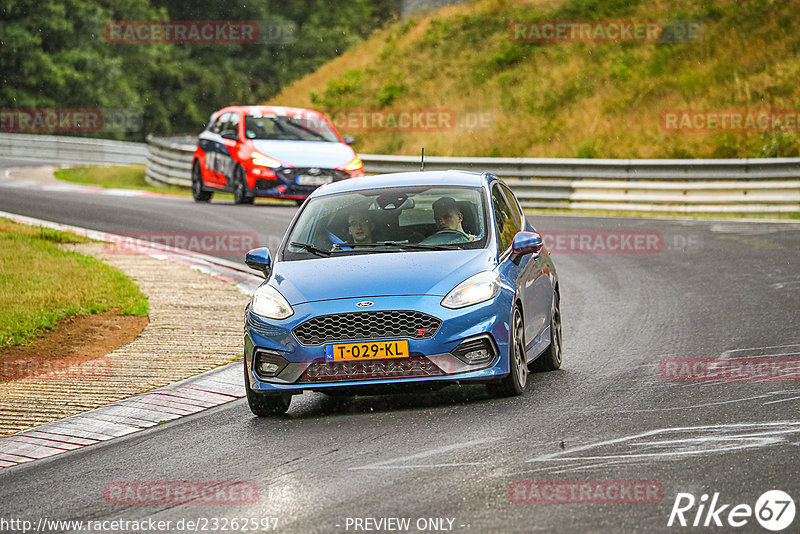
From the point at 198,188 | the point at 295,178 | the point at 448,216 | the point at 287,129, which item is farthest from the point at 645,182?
the point at 448,216

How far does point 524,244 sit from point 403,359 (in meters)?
1.56

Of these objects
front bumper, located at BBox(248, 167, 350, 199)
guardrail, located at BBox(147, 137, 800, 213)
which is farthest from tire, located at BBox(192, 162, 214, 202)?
guardrail, located at BBox(147, 137, 800, 213)

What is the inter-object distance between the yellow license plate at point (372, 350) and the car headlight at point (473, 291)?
0.43m

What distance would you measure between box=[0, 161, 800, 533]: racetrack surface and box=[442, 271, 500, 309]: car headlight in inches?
28.2

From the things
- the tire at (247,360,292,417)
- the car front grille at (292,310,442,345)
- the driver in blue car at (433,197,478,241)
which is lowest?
the tire at (247,360,292,417)

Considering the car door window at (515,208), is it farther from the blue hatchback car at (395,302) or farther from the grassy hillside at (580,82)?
the grassy hillside at (580,82)

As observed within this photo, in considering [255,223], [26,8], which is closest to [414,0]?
[26,8]

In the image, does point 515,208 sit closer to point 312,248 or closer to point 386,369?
point 312,248

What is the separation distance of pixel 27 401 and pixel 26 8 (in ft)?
173

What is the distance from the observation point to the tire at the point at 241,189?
2407 cm

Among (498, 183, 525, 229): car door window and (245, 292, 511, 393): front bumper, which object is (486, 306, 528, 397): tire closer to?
(245, 292, 511, 393): front bumper

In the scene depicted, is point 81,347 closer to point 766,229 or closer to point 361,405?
point 361,405

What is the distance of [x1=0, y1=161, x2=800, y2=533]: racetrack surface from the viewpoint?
6004mm

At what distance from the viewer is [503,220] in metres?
9.91
